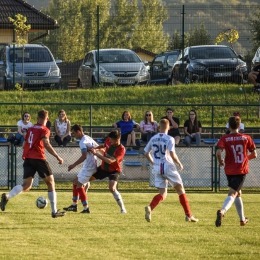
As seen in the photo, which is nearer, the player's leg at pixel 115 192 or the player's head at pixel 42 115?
the player's head at pixel 42 115

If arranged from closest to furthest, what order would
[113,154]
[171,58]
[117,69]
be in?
[113,154], [117,69], [171,58]

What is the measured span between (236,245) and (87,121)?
13946 mm

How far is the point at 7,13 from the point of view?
112ft

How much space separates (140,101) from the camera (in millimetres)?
27688

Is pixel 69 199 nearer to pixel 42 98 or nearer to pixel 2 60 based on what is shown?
pixel 42 98

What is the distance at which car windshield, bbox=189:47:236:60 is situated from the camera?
28.8 metres

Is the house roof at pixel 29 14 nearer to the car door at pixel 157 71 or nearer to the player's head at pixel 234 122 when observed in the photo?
the car door at pixel 157 71

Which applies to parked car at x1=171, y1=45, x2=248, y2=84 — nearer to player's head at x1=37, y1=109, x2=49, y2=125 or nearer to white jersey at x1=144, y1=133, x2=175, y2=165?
white jersey at x1=144, y1=133, x2=175, y2=165

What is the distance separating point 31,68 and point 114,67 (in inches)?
115

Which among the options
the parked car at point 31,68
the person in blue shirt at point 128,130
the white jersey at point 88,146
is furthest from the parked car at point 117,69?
the white jersey at point 88,146

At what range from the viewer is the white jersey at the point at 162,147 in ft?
43.0

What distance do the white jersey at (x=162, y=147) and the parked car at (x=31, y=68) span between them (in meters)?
14.9

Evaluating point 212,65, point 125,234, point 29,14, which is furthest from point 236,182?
point 29,14

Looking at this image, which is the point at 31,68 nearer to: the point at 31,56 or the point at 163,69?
the point at 31,56
